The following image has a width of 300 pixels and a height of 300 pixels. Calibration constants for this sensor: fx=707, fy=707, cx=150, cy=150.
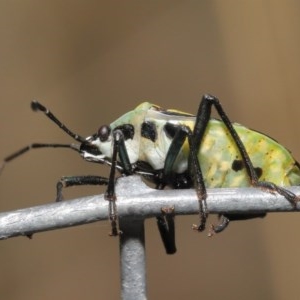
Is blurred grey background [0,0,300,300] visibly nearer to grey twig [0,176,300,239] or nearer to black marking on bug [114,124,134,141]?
black marking on bug [114,124,134,141]

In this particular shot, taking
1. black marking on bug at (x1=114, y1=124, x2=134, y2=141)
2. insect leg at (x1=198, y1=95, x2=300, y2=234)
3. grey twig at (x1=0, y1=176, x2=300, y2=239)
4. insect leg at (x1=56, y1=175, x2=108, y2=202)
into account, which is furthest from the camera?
black marking on bug at (x1=114, y1=124, x2=134, y2=141)

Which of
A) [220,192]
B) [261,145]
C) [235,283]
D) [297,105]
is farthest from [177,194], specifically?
[297,105]

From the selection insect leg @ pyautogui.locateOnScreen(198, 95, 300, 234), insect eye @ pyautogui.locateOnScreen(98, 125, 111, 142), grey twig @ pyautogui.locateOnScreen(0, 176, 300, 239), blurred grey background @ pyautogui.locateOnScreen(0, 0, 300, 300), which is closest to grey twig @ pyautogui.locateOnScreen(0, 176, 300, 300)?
grey twig @ pyautogui.locateOnScreen(0, 176, 300, 239)

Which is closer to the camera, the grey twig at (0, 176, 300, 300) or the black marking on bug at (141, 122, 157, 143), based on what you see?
the grey twig at (0, 176, 300, 300)

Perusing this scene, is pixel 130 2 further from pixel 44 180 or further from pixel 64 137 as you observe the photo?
pixel 44 180

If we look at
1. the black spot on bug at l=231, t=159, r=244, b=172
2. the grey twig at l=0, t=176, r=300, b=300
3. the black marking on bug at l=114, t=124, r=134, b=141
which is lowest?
the grey twig at l=0, t=176, r=300, b=300

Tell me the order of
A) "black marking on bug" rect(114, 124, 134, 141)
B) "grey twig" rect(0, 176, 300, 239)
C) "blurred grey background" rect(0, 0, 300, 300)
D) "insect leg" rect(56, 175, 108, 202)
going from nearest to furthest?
"grey twig" rect(0, 176, 300, 239), "insect leg" rect(56, 175, 108, 202), "black marking on bug" rect(114, 124, 134, 141), "blurred grey background" rect(0, 0, 300, 300)

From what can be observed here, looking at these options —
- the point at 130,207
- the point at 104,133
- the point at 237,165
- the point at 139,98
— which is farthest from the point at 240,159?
the point at 139,98

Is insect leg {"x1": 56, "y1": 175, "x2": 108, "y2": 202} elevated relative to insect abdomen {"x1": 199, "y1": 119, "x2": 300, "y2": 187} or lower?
lower
